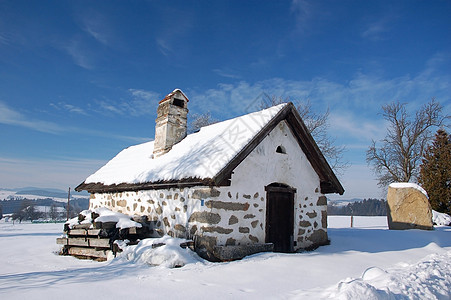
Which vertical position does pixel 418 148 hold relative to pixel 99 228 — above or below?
above

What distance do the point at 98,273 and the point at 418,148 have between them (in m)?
27.4

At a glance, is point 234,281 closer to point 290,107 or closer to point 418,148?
point 290,107

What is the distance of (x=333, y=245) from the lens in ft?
33.7

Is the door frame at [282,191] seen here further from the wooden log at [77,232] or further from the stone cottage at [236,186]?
the wooden log at [77,232]

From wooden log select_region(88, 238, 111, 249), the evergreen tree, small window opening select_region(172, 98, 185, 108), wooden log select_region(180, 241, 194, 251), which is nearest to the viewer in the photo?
wooden log select_region(180, 241, 194, 251)

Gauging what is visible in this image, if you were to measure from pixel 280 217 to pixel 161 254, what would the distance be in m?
4.03

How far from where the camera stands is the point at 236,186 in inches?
337

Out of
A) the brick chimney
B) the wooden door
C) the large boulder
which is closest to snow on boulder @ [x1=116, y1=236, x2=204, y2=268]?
the wooden door

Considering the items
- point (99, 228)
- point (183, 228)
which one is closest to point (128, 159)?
point (99, 228)

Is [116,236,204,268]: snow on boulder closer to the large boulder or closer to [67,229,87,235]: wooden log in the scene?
[67,229,87,235]: wooden log

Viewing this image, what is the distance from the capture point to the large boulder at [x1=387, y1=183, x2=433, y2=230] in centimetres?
1463

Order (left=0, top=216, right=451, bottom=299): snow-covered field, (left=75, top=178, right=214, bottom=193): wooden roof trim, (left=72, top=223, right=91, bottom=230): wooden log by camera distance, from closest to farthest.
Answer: (left=0, top=216, right=451, bottom=299): snow-covered field
(left=75, top=178, right=214, bottom=193): wooden roof trim
(left=72, top=223, right=91, bottom=230): wooden log

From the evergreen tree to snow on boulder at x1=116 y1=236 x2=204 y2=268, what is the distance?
765 inches

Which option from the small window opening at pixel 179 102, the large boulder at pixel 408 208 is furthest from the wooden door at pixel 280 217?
the large boulder at pixel 408 208
